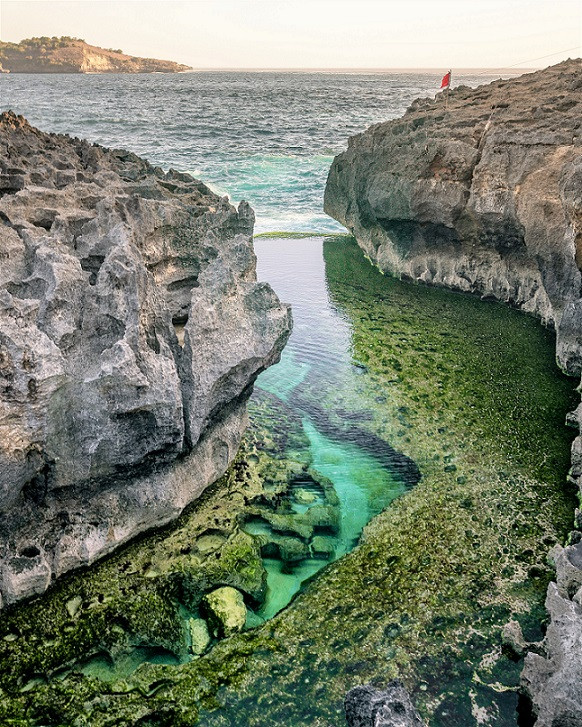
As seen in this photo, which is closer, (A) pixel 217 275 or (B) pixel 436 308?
(A) pixel 217 275

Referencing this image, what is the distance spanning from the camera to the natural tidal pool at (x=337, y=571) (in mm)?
5637

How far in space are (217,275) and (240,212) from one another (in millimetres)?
2782

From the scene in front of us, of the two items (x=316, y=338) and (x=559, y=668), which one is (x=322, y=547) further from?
(x=316, y=338)

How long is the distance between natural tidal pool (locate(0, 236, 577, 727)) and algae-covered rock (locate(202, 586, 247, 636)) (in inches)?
Result: 4.7

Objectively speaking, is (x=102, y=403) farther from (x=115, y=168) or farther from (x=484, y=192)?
(x=484, y=192)

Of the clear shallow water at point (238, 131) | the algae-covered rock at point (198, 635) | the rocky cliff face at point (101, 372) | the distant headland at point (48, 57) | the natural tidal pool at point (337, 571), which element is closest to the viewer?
the natural tidal pool at point (337, 571)

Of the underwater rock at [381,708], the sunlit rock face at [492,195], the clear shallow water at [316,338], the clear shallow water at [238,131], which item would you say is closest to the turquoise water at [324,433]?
the clear shallow water at [316,338]

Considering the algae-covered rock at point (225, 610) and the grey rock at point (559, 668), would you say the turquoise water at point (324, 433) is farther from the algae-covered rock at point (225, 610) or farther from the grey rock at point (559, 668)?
the grey rock at point (559, 668)

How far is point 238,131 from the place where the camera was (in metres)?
53.7

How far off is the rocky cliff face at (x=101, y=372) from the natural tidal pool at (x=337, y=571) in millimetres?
419

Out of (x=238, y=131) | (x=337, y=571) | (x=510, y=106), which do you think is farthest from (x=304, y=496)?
(x=238, y=131)

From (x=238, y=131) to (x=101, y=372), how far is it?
51.0 meters

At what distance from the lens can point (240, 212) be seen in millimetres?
10828

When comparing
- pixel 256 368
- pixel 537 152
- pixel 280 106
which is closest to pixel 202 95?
pixel 280 106
